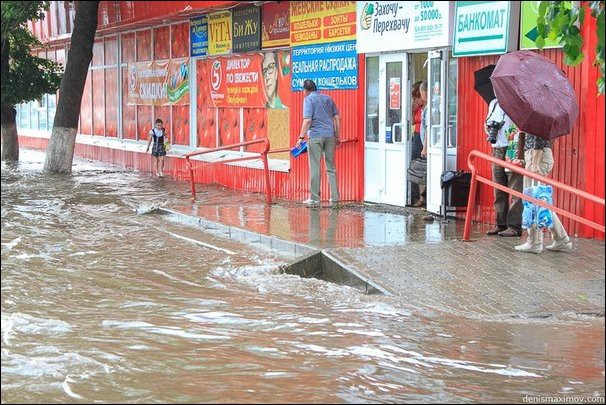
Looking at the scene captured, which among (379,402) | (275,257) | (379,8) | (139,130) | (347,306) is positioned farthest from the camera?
(139,130)

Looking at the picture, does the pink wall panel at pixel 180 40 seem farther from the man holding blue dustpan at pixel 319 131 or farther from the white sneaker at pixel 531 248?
the white sneaker at pixel 531 248

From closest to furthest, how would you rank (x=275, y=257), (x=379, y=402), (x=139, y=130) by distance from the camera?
(x=379, y=402) < (x=275, y=257) < (x=139, y=130)

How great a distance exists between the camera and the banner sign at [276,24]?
19.0 m

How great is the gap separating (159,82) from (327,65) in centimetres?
939

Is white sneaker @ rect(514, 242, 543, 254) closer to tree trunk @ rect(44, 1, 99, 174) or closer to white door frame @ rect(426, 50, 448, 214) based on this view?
white door frame @ rect(426, 50, 448, 214)

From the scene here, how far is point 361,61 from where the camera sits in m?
16.5

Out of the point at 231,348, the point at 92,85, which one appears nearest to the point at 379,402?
the point at 231,348

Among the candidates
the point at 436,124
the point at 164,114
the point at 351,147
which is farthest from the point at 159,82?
the point at 436,124

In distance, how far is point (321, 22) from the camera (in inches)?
692

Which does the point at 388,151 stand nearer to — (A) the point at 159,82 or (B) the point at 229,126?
(B) the point at 229,126

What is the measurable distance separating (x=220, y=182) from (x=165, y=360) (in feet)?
47.2

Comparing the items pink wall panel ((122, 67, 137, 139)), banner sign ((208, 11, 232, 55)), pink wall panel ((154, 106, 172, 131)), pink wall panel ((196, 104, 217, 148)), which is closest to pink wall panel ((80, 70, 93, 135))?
pink wall panel ((122, 67, 137, 139))

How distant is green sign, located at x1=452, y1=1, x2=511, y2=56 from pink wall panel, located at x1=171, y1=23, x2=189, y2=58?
11.4 metres

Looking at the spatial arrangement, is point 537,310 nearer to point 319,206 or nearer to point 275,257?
point 275,257
